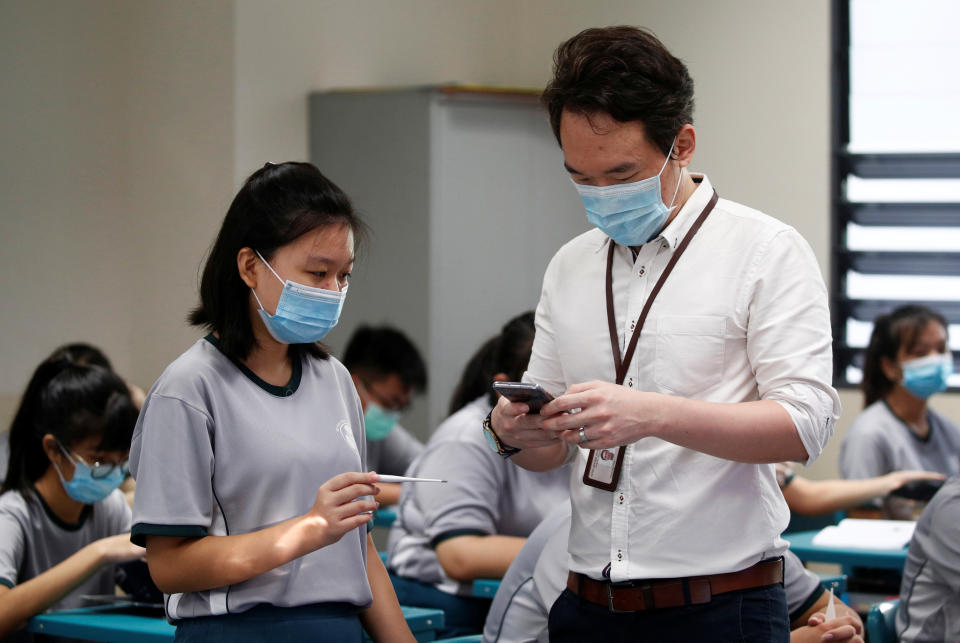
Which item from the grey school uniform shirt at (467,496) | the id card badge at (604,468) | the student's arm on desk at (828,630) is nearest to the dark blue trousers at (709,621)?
the id card badge at (604,468)

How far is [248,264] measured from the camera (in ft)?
6.24

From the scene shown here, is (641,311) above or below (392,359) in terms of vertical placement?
above

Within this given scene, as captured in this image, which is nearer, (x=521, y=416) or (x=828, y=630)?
(x=521, y=416)

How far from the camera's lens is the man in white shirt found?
1.67 m

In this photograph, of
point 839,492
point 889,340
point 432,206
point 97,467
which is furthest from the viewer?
point 432,206

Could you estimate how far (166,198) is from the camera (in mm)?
5531

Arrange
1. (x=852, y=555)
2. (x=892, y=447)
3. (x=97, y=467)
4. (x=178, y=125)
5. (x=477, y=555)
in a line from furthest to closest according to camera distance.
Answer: (x=178, y=125), (x=892, y=447), (x=852, y=555), (x=477, y=555), (x=97, y=467)

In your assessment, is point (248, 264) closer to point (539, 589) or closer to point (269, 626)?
point (269, 626)

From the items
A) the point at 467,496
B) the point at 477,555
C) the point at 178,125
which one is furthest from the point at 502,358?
the point at 178,125

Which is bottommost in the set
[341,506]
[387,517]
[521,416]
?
[387,517]

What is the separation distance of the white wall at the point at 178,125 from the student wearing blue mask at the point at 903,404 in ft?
2.23

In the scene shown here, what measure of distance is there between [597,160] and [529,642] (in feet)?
3.67

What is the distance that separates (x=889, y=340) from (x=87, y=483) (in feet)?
11.6

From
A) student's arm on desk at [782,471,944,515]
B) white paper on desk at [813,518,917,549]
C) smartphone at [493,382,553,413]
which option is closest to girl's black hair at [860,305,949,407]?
student's arm on desk at [782,471,944,515]
